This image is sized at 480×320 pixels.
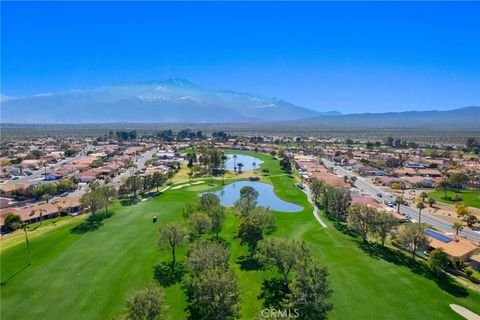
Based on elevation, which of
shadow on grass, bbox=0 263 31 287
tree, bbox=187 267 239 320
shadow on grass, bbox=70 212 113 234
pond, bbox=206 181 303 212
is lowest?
pond, bbox=206 181 303 212

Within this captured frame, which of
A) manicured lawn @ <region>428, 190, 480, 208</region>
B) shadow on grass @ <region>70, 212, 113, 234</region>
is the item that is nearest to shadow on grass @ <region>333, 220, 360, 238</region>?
manicured lawn @ <region>428, 190, 480, 208</region>

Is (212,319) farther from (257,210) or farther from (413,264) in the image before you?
(413,264)

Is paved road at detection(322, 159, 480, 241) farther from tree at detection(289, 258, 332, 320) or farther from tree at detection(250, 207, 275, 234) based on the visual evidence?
tree at detection(289, 258, 332, 320)

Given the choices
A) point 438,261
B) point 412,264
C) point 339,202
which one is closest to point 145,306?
point 438,261

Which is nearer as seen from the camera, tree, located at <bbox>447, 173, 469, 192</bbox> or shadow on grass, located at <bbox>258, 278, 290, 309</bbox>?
shadow on grass, located at <bbox>258, 278, 290, 309</bbox>

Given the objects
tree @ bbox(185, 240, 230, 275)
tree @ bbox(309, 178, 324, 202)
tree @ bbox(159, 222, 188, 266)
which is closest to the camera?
tree @ bbox(185, 240, 230, 275)

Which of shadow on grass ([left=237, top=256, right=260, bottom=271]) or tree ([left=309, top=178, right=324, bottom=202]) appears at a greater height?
tree ([left=309, top=178, right=324, bottom=202])

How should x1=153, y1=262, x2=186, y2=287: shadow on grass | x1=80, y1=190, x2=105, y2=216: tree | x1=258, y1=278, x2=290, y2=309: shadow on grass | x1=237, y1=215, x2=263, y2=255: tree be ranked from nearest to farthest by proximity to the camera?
x1=258, y1=278, x2=290, y2=309: shadow on grass, x1=153, y1=262, x2=186, y2=287: shadow on grass, x1=237, y1=215, x2=263, y2=255: tree, x1=80, y1=190, x2=105, y2=216: tree
